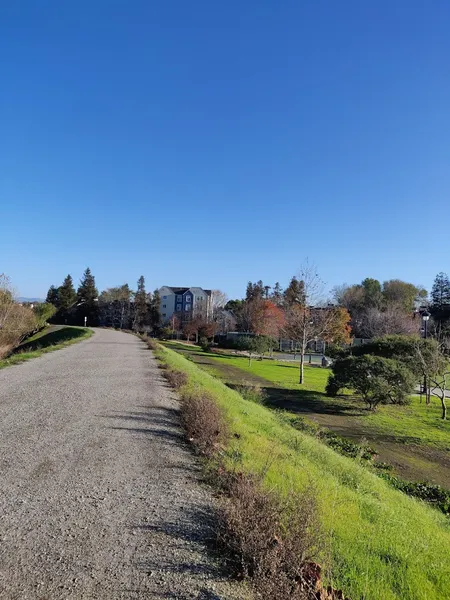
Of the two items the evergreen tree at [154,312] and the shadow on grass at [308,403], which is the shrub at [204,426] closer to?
the shadow on grass at [308,403]

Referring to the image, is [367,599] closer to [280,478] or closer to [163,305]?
[280,478]

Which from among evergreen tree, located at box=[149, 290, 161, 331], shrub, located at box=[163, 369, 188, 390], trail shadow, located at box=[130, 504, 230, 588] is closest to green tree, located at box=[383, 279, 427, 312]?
evergreen tree, located at box=[149, 290, 161, 331]

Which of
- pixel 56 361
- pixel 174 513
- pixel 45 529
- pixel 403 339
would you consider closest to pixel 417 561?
pixel 174 513

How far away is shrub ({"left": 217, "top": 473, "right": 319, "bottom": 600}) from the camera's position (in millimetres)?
2721

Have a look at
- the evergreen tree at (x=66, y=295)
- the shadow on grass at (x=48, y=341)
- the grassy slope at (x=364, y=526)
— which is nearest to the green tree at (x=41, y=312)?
the shadow on grass at (x=48, y=341)

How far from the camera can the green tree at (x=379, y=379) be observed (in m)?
18.5

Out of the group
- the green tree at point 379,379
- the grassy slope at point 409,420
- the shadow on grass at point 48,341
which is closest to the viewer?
the grassy slope at point 409,420

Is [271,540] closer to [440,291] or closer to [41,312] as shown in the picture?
[41,312]

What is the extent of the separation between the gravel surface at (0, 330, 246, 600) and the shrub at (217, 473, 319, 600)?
0.69ft

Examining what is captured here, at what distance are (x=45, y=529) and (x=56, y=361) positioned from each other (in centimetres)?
1570

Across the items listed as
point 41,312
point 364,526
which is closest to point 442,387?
point 364,526

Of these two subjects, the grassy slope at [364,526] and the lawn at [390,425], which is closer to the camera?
the grassy slope at [364,526]

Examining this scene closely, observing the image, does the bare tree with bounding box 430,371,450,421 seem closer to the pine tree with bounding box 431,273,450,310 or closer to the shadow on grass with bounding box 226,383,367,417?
the shadow on grass with bounding box 226,383,367,417

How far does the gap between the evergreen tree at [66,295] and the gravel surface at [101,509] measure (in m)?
79.0
